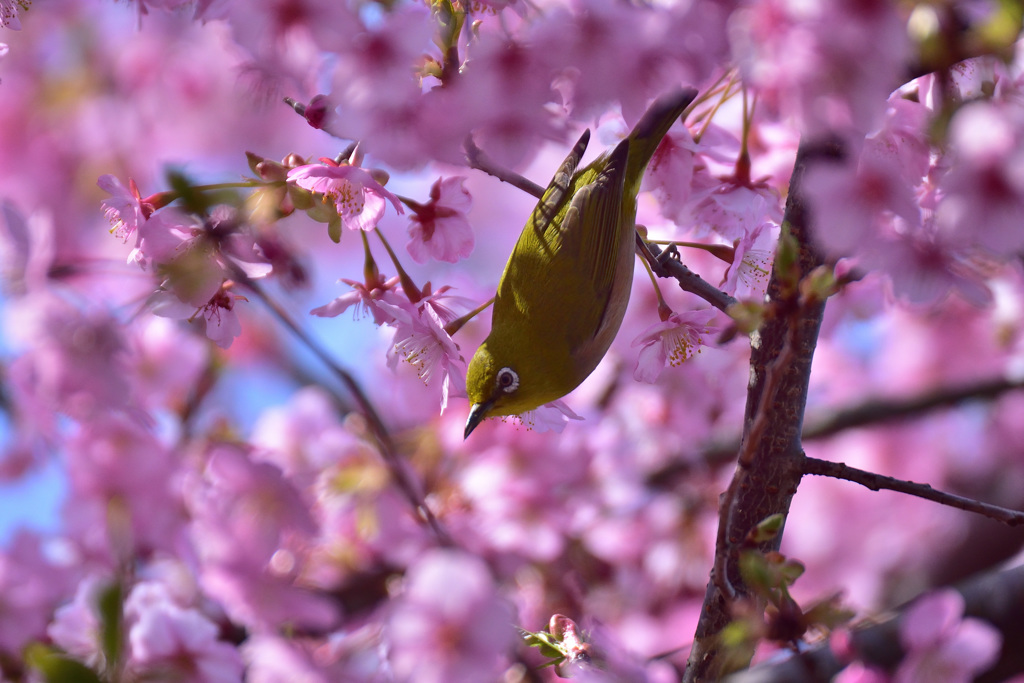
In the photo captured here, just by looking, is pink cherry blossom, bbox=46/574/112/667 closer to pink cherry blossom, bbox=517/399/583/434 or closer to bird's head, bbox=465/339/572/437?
bird's head, bbox=465/339/572/437

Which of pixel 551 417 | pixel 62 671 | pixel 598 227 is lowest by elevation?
pixel 62 671

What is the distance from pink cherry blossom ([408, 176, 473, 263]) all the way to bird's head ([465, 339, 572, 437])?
0.41 m

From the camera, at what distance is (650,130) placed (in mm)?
1876

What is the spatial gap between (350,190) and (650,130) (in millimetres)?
708

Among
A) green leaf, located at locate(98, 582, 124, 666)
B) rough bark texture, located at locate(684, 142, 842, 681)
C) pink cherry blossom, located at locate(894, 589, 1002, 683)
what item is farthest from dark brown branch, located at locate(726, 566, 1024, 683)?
green leaf, located at locate(98, 582, 124, 666)

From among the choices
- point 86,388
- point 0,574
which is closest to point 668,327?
point 86,388

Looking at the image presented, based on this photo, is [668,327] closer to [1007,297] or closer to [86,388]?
[86,388]

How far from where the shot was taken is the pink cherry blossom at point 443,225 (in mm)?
1743

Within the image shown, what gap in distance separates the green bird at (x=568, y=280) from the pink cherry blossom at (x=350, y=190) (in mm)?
529

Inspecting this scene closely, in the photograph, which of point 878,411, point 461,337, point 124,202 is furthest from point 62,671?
point 878,411

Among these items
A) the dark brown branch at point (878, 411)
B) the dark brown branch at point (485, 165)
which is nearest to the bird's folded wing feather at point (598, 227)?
the dark brown branch at point (485, 165)

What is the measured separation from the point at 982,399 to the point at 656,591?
191 cm

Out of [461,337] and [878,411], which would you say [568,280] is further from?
[878,411]

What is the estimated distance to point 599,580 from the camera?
4352 mm
